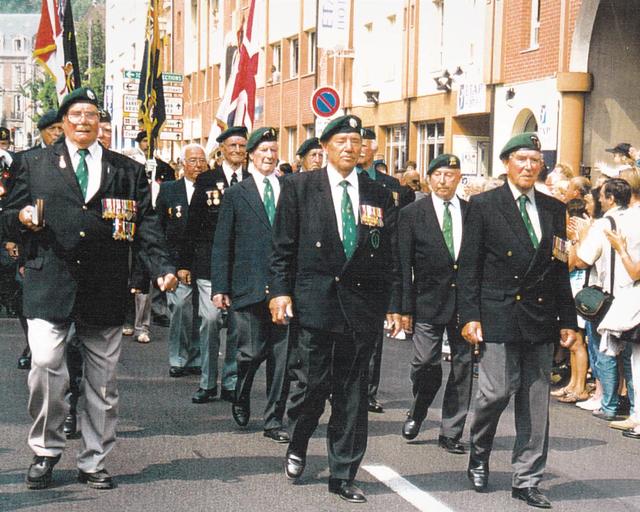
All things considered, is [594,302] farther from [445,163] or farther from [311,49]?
[311,49]

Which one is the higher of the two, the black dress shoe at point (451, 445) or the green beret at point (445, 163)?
the green beret at point (445, 163)

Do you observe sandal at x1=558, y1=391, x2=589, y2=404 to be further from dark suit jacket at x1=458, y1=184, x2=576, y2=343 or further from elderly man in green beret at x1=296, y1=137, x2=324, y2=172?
dark suit jacket at x1=458, y1=184, x2=576, y2=343

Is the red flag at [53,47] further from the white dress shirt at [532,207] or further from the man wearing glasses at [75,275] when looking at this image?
the white dress shirt at [532,207]

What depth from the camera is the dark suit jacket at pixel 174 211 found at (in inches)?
458

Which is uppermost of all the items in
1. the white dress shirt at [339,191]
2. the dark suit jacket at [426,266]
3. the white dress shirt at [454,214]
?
the white dress shirt at [339,191]

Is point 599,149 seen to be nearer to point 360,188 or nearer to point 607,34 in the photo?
point 607,34

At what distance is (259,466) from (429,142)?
22754 millimetres

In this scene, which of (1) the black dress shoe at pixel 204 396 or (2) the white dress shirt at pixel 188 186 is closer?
(1) the black dress shoe at pixel 204 396

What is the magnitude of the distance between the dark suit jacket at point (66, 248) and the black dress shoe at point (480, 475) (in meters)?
2.22

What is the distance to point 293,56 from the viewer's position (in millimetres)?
41719

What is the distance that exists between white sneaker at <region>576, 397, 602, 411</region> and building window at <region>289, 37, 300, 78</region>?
104ft

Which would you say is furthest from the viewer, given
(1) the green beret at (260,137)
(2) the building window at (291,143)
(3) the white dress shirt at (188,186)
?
(2) the building window at (291,143)

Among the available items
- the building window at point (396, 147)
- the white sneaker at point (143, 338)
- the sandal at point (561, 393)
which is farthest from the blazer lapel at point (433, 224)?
the building window at point (396, 147)

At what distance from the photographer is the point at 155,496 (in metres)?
6.70
